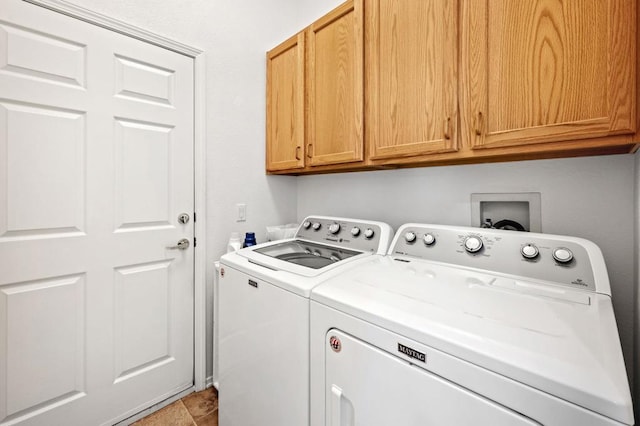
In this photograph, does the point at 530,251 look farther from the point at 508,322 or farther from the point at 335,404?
the point at 335,404

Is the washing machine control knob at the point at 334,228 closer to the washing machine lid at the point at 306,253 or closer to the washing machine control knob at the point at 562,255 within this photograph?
the washing machine lid at the point at 306,253

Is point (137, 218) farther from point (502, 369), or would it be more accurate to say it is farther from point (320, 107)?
point (502, 369)

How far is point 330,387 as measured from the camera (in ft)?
2.84

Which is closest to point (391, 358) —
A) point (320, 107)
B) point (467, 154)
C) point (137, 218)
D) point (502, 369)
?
point (502, 369)

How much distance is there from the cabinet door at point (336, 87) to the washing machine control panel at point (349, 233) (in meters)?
0.36

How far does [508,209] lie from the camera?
1289 millimetres

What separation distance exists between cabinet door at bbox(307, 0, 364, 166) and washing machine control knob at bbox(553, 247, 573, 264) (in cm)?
89

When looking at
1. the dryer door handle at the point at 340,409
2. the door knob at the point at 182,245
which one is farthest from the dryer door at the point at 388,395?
the door knob at the point at 182,245

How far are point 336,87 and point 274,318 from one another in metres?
1.25

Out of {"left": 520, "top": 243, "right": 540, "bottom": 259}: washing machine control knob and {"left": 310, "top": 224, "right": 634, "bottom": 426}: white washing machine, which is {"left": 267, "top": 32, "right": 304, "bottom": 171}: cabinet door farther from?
{"left": 520, "top": 243, "right": 540, "bottom": 259}: washing machine control knob

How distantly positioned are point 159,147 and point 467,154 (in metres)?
1.61

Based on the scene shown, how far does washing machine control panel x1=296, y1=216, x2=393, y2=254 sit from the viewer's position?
1.42 meters

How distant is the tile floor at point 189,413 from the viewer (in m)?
1.54

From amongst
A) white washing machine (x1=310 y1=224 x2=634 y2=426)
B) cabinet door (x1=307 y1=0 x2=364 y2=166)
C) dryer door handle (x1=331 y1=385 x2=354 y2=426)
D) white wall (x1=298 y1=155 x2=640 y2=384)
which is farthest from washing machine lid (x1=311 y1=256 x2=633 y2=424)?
cabinet door (x1=307 y1=0 x2=364 y2=166)
